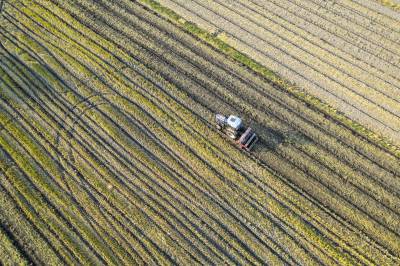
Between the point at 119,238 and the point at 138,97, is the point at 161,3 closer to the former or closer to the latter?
the point at 138,97

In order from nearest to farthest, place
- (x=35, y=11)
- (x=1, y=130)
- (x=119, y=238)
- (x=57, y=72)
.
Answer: (x=119, y=238), (x=1, y=130), (x=57, y=72), (x=35, y=11)

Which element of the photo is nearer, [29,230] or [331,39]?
[29,230]

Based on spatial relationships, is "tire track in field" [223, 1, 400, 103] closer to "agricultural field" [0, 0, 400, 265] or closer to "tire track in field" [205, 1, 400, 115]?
"tire track in field" [205, 1, 400, 115]

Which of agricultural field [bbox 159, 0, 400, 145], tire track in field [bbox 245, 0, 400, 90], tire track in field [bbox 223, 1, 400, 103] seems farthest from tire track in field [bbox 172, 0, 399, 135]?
tire track in field [bbox 245, 0, 400, 90]

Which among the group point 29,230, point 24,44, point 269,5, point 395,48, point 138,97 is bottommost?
point 29,230

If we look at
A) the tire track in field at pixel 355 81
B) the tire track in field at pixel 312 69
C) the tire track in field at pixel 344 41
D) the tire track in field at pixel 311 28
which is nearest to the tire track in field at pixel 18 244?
the tire track in field at pixel 312 69

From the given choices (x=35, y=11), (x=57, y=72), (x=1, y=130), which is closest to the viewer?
(x=1, y=130)

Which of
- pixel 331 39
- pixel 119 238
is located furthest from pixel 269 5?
pixel 119 238
